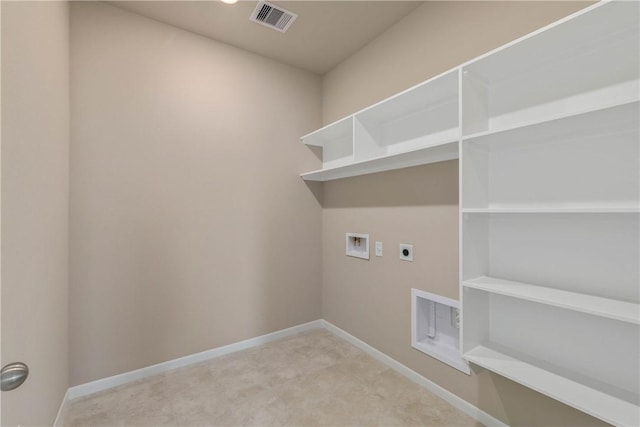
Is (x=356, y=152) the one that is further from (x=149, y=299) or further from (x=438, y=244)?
(x=149, y=299)

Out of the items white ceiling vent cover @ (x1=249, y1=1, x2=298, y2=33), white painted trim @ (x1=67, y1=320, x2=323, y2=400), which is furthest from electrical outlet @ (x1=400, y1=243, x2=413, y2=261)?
white ceiling vent cover @ (x1=249, y1=1, x2=298, y2=33)

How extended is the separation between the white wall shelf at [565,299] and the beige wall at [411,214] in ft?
1.40

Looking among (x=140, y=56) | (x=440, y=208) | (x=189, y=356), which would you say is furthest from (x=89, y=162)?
(x=440, y=208)

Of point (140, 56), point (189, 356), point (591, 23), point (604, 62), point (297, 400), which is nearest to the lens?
point (591, 23)

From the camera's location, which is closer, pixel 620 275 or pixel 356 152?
pixel 620 275

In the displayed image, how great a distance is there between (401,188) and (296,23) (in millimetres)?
1636

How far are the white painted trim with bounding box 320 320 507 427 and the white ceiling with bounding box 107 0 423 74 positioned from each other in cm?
283

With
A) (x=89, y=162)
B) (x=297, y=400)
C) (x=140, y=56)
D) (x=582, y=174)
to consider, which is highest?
(x=140, y=56)

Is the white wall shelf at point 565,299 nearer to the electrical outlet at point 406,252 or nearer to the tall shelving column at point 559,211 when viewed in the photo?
the tall shelving column at point 559,211

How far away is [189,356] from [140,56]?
99.5 inches

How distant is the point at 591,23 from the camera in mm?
1187

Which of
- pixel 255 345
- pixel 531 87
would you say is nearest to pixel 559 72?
pixel 531 87

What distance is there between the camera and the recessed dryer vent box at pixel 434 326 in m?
2.06

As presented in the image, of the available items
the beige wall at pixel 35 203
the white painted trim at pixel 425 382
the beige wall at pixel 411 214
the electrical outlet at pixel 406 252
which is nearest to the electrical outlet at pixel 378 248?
the beige wall at pixel 411 214
